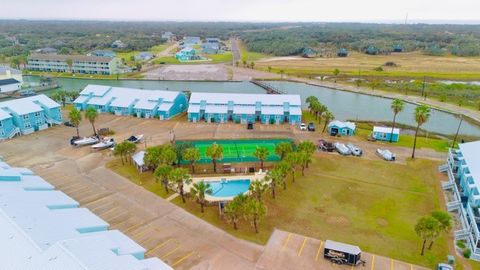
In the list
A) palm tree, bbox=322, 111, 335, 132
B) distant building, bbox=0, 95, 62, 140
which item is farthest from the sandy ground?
palm tree, bbox=322, 111, 335, 132

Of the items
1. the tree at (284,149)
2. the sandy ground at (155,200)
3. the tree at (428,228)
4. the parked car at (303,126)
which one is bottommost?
the sandy ground at (155,200)

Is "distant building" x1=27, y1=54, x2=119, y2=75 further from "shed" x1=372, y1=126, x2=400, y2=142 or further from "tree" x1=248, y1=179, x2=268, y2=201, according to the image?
"tree" x1=248, y1=179, x2=268, y2=201

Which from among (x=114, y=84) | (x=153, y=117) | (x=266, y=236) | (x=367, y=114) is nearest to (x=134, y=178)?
(x=266, y=236)

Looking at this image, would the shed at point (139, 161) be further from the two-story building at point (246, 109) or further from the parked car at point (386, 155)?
the parked car at point (386, 155)

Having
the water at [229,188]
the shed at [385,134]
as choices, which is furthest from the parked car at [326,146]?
the water at [229,188]

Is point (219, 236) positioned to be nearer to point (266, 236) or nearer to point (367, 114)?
point (266, 236)

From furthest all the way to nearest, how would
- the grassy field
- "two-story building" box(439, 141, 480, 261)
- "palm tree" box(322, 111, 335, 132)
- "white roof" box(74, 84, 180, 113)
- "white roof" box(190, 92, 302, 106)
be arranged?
the grassy field, "white roof" box(74, 84, 180, 113), "white roof" box(190, 92, 302, 106), "palm tree" box(322, 111, 335, 132), "two-story building" box(439, 141, 480, 261)
